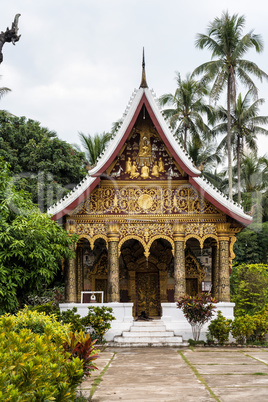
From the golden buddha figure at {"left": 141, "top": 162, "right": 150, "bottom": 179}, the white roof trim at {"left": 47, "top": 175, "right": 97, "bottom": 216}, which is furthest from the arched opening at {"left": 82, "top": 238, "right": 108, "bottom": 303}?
the golden buddha figure at {"left": 141, "top": 162, "right": 150, "bottom": 179}

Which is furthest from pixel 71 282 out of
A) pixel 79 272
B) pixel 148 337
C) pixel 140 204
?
pixel 140 204

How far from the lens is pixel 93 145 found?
32219mm

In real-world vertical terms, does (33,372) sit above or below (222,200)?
below

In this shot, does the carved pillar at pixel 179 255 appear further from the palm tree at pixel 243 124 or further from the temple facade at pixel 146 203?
the palm tree at pixel 243 124

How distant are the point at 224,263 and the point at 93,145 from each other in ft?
64.7

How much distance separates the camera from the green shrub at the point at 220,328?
1263 centimetres

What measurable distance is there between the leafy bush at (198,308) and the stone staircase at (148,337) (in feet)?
2.14

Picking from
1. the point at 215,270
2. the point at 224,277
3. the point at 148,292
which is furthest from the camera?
the point at 148,292

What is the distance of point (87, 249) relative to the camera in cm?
1698

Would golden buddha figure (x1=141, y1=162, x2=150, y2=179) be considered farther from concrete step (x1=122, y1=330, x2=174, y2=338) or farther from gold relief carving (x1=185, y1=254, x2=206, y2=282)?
concrete step (x1=122, y1=330, x2=174, y2=338)

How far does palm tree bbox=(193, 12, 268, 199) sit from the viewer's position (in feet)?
88.3

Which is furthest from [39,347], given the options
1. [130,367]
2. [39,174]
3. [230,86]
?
[230,86]

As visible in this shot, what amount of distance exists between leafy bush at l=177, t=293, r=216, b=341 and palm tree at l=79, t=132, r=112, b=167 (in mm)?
20049

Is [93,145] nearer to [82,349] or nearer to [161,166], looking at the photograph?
[161,166]
